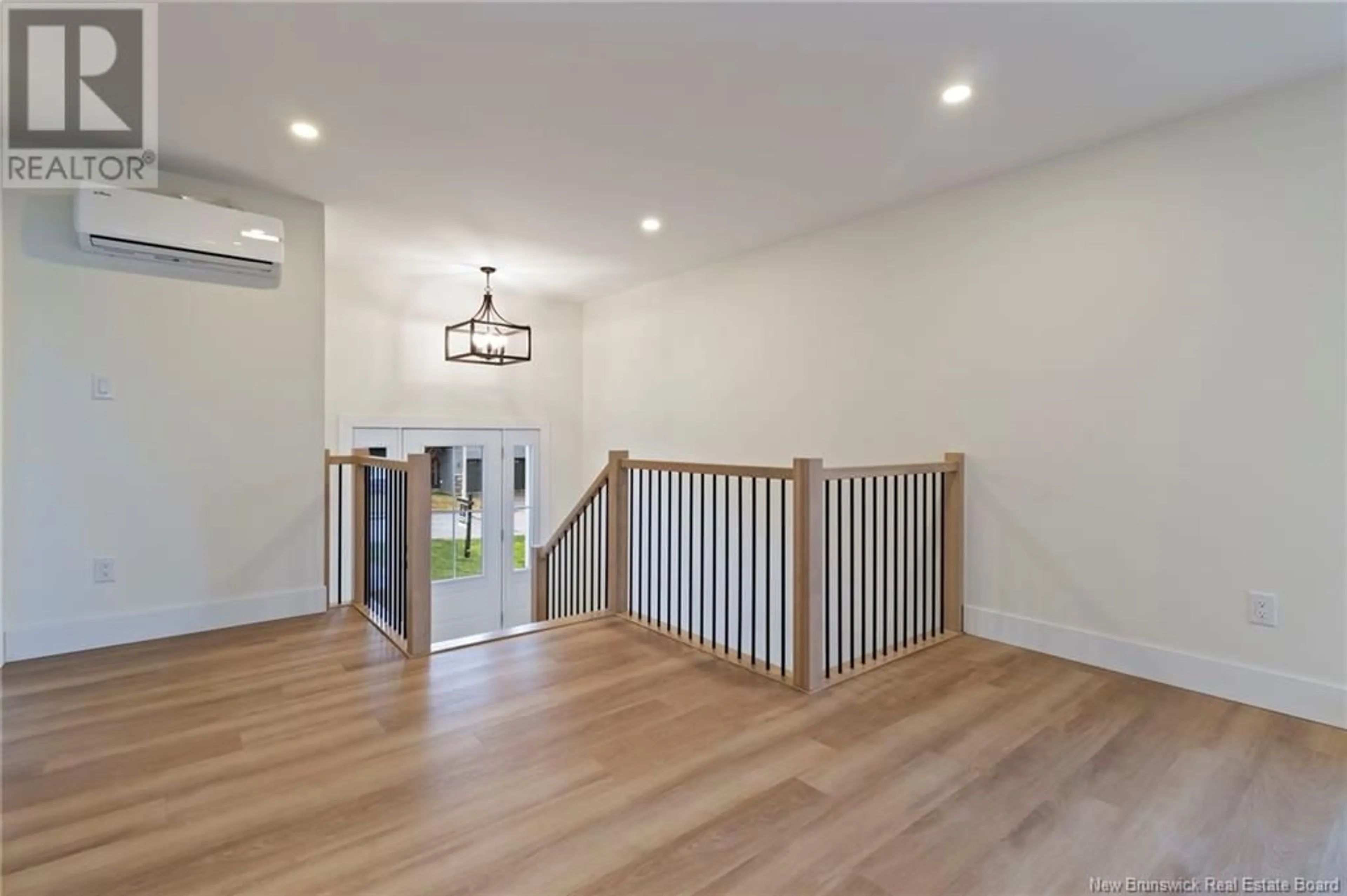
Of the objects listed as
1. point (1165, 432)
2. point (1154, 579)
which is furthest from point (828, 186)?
point (1154, 579)

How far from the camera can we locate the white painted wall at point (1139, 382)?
228 cm

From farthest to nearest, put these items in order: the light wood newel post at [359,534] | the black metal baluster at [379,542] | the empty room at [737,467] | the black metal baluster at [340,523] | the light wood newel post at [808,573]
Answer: the black metal baluster at [340,523] < the light wood newel post at [359,534] < the black metal baluster at [379,542] < the light wood newel post at [808,573] < the empty room at [737,467]

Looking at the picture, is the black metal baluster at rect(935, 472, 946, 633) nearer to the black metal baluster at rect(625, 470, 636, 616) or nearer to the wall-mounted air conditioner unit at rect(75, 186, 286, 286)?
the black metal baluster at rect(625, 470, 636, 616)

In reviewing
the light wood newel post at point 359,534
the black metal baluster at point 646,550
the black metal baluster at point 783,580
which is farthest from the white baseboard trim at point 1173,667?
the light wood newel post at point 359,534

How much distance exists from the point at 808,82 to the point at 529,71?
41.2 inches

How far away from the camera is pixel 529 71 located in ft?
7.38

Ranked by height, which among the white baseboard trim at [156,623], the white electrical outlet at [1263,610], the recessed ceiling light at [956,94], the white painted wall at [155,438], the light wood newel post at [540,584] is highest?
the recessed ceiling light at [956,94]

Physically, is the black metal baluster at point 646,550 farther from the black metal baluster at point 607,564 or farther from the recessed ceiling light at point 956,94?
the recessed ceiling light at point 956,94

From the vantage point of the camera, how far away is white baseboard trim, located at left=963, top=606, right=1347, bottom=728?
226cm

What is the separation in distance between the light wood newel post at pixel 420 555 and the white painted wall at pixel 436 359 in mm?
1974

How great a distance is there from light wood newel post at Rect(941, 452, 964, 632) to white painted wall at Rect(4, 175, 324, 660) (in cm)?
356

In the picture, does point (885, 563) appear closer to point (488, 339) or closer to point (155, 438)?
point (488, 339)

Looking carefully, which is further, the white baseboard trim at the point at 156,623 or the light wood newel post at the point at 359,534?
the light wood newel post at the point at 359,534

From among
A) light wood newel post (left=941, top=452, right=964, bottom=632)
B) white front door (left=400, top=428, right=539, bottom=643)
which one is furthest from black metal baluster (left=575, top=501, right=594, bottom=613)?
light wood newel post (left=941, top=452, right=964, bottom=632)
